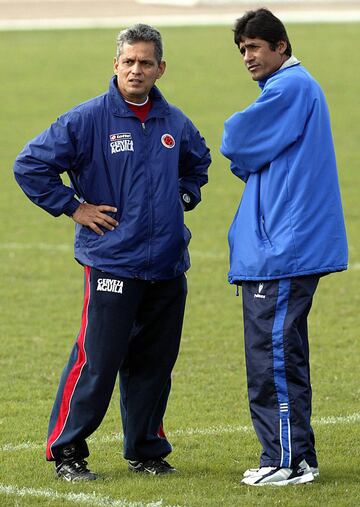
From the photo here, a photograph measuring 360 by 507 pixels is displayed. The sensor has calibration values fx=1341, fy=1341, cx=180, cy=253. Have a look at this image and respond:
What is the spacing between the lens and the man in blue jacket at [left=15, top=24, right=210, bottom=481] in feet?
20.3

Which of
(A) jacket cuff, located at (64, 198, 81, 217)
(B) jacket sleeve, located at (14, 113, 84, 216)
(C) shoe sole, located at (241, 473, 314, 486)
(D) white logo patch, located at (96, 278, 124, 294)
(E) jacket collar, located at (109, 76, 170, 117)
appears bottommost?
(C) shoe sole, located at (241, 473, 314, 486)

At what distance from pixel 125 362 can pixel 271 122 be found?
54.6 inches

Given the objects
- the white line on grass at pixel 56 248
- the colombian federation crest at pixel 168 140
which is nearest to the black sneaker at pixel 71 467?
the colombian federation crest at pixel 168 140

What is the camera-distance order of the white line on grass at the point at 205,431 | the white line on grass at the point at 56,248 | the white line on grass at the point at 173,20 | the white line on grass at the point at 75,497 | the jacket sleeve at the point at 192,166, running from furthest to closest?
the white line on grass at the point at 173,20 < the white line on grass at the point at 56,248 < the white line on grass at the point at 205,431 < the jacket sleeve at the point at 192,166 < the white line on grass at the point at 75,497

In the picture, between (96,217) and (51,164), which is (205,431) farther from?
(51,164)

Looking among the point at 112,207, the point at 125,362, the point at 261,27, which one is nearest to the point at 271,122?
the point at 261,27

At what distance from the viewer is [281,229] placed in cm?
607

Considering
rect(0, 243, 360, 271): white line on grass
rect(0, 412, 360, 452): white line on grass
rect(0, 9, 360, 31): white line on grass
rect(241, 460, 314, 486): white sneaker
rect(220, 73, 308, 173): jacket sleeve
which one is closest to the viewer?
rect(220, 73, 308, 173): jacket sleeve

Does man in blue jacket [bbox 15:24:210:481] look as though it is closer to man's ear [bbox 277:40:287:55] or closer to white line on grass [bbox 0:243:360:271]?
man's ear [bbox 277:40:287:55]

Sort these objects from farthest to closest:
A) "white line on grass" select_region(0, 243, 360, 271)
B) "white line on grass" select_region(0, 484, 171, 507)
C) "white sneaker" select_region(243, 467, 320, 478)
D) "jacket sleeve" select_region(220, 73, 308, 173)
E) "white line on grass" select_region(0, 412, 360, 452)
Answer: "white line on grass" select_region(0, 243, 360, 271) < "white line on grass" select_region(0, 412, 360, 452) < "white sneaker" select_region(243, 467, 320, 478) < "jacket sleeve" select_region(220, 73, 308, 173) < "white line on grass" select_region(0, 484, 171, 507)

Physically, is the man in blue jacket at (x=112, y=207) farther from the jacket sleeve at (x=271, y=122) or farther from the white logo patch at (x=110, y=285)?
the jacket sleeve at (x=271, y=122)

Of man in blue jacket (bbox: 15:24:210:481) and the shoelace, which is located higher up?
man in blue jacket (bbox: 15:24:210:481)

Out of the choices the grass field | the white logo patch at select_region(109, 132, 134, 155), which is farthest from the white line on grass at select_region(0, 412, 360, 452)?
the white logo patch at select_region(109, 132, 134, 155)

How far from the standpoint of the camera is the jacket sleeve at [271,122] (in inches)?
237
